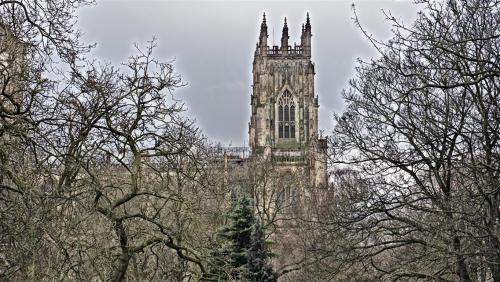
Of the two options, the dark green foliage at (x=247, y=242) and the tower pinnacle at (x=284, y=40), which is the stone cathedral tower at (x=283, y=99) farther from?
the dark green foliage at (x=247, y=242)

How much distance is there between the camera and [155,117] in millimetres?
10078

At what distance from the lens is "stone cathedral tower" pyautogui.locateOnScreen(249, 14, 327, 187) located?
192 feet

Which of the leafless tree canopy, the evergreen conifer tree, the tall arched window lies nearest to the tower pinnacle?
the tall arched window

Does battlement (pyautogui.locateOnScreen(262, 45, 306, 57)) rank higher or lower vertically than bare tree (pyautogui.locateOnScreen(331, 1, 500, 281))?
higher

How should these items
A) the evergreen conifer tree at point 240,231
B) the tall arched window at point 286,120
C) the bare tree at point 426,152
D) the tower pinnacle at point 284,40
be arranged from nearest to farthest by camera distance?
1. the bare tree at point 426,152
2. the evergreen conifer tree at point 240,231
3. the tall arched window at point 286,120
4. the tower pinnacle at point 284,40

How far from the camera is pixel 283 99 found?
59625 mm

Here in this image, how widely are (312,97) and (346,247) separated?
4625cm

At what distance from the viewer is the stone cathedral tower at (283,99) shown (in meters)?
58.5

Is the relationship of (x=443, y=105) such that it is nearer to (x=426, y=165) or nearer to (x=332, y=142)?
(x=426, y=165)

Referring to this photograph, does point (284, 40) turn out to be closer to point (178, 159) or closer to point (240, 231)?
point (240, 231)

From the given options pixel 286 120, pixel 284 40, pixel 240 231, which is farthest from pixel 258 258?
pixel 284 40

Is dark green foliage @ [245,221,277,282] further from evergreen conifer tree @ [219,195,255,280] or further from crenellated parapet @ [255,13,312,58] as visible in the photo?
crenellated parapet @ [255,13,312,58]

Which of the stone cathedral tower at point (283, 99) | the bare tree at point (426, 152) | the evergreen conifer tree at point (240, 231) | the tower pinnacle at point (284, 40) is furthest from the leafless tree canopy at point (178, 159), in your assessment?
the tower pinnacle at point (284, 40)

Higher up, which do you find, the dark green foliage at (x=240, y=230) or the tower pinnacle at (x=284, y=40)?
the tower pinnacle at (x=284, y=40)
